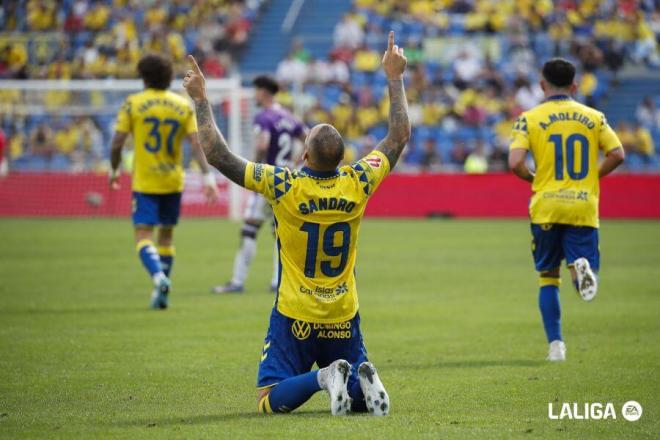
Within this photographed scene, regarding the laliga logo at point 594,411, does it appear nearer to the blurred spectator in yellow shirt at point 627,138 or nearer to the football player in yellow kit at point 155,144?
the football player in yellow kit at point 155,144

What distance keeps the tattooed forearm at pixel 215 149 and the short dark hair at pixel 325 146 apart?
1.42 ft

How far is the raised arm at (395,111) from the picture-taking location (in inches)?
288

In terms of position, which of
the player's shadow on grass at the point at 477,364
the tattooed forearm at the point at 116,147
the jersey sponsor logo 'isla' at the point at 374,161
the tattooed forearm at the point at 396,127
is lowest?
the player's shadow on grass at the point at 477,364

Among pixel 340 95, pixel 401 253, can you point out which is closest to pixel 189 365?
pixel 401 253

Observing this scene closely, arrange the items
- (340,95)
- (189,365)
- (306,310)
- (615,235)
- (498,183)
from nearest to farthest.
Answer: (306,310) < (189,365) < (615,235) < (498,183) < (340,95)

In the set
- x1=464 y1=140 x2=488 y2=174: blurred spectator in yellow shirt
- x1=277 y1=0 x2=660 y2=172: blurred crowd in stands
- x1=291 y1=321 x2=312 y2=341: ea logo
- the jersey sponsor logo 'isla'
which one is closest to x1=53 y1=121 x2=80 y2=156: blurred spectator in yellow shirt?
x1=277 y1=0 x2=660 y2=172: blurred crowd in stands

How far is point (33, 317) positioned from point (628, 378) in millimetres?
6487

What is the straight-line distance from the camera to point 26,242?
22.6 metres

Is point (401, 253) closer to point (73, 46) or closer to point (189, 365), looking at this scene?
point (189, 365)

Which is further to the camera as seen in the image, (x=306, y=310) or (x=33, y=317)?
(x=33, y=317)

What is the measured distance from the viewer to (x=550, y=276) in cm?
984

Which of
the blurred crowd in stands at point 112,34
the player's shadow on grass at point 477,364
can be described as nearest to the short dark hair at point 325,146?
the player's shadow on grass at point 477,364

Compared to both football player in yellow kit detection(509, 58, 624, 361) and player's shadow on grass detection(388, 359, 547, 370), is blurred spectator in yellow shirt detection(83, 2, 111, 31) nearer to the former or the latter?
football player in yellow kit detection(509, 58, 624, 361)

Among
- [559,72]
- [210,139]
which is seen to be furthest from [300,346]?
[559,72]
